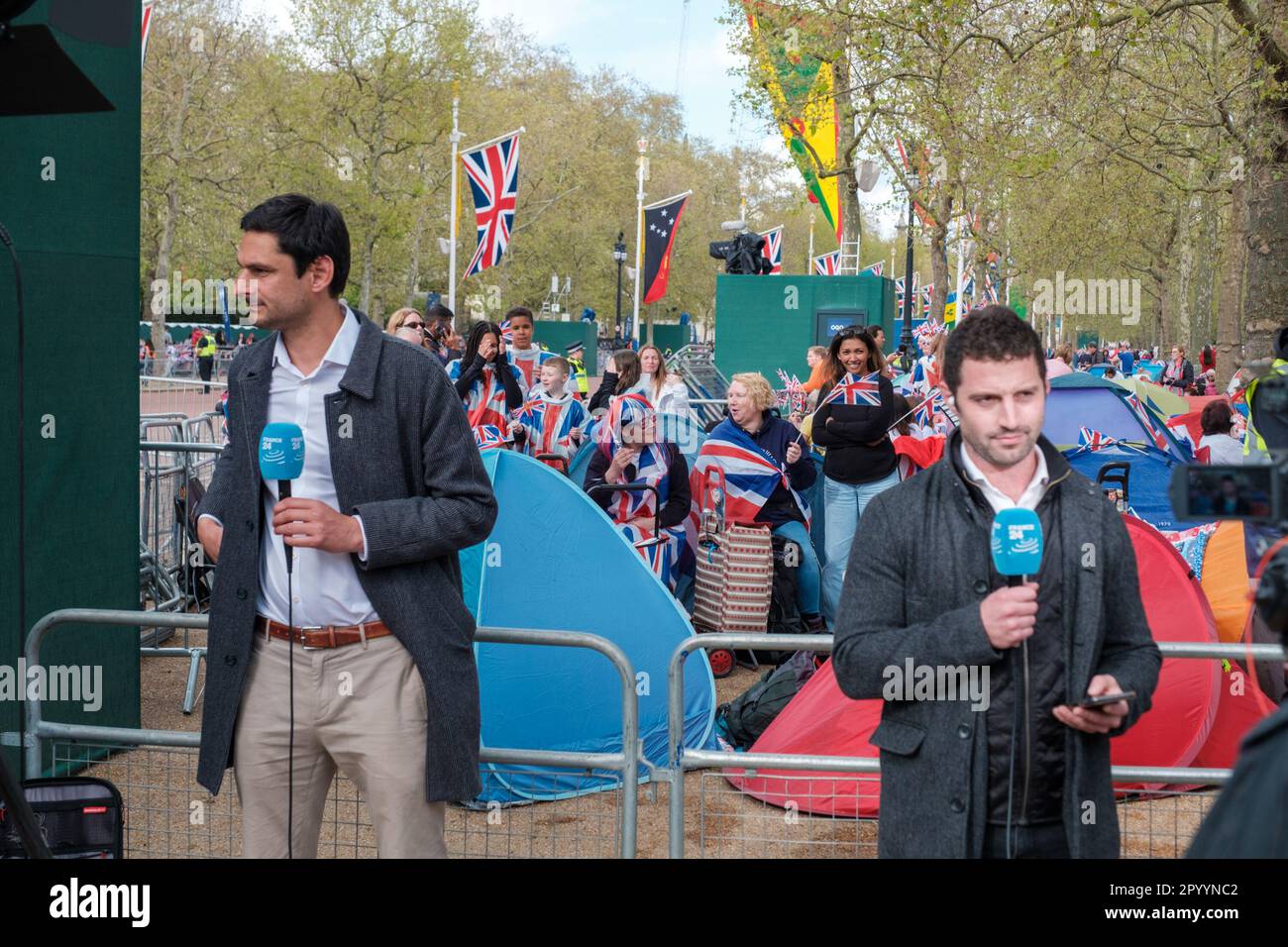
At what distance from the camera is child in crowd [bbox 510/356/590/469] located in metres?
11.1

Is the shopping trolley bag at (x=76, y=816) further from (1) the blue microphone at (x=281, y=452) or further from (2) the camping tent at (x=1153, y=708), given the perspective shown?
(2) the camping tent at (x=1153, y=708)

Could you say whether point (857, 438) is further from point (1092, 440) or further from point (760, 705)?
point (1092, 440)

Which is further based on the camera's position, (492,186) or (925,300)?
(925,300)

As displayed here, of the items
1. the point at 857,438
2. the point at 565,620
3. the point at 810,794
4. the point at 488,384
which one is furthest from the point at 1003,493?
the point at 488,384

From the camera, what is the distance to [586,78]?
7650 cm

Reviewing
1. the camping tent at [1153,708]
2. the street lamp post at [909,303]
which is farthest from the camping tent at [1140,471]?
the street lamp post at [909,303]

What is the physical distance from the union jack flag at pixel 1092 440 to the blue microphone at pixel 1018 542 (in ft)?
32.5

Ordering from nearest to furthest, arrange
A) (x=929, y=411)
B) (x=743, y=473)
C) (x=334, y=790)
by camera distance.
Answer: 1. (x=334, y=790)
2. (x=743, y=473)
3. (x=929, y=411)

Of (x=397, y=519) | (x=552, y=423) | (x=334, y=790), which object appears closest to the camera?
(x=397, y=519)

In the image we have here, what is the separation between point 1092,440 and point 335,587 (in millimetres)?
10165

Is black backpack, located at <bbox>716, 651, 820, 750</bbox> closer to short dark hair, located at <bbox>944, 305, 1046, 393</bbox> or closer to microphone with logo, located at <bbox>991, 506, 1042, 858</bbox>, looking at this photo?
short dark hair, located at <bbox>944, 305, 1046, 393</bbox>

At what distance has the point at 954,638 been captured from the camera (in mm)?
2754

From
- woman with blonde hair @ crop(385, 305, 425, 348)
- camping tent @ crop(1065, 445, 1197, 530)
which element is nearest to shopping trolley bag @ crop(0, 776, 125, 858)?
woman with blonde hair @ crop(385, 305, 425, 348)

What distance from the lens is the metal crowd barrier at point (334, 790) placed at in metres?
4.45
